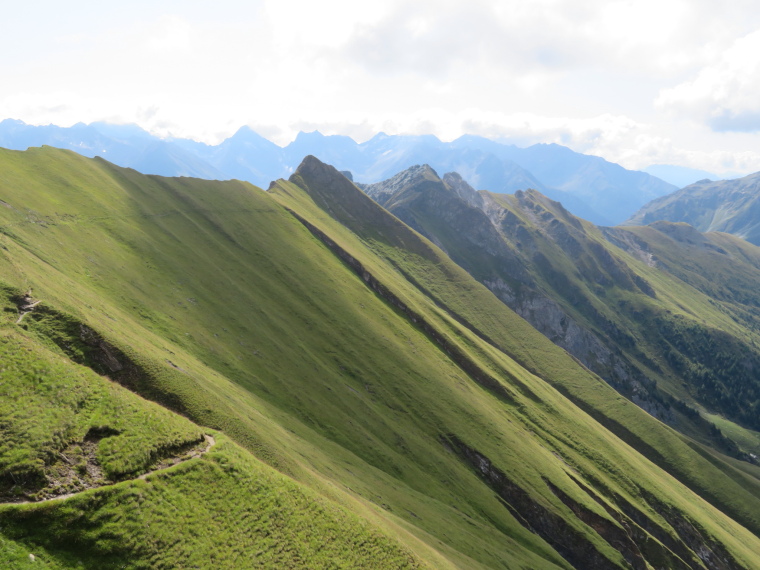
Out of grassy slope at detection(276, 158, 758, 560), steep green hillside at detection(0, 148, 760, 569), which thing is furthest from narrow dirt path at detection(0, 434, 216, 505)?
grassy slope at detection(276, 158, 758, 560)

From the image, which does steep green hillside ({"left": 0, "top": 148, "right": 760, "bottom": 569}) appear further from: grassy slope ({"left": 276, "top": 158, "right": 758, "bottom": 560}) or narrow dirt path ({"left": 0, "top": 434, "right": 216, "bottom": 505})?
grassy slope ({"left": 276, "top": 158, "right": 758, "bottom": 560})

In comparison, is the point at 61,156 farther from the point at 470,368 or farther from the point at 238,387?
the point at 470,368

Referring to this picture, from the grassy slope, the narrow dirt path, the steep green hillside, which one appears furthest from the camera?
the grassy slope

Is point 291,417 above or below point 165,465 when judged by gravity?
below

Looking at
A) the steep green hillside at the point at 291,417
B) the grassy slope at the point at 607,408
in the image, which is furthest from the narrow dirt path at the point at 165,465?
the grassy slope at the point at 607,408

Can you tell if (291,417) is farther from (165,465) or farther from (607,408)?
(607,408)

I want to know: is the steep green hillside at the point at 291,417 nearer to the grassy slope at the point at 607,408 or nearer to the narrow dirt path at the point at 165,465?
the narrow dirt path at the point at 165,465

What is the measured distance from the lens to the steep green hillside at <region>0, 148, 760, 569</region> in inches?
1355

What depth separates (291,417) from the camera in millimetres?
76000

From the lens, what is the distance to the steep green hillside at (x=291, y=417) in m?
34.4

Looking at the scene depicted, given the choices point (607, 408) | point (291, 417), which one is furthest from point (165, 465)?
point (607, 408)

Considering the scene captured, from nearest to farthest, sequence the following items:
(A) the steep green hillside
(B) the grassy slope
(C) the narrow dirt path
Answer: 1. (C) the narrow dirt path
2. (A) the steep green hillside
3. (B) the grassy slope

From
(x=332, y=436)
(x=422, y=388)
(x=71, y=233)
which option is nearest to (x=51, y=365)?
(x=332, y=436)

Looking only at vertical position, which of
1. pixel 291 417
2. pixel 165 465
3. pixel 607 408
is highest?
pixel 607 408
